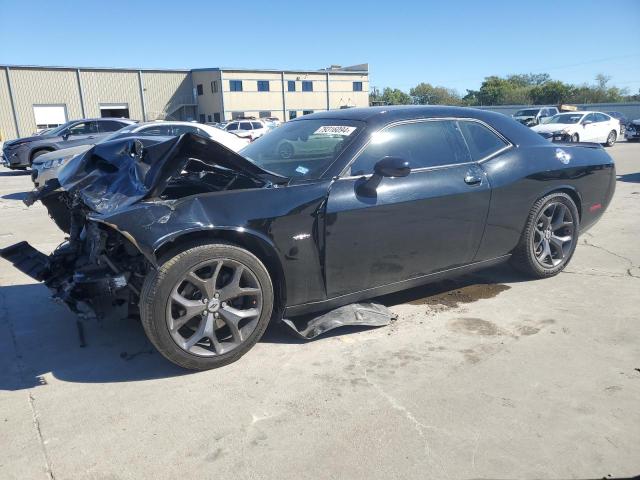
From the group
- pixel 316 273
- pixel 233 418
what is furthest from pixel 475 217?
pixel 233 418

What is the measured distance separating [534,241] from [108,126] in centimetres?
1437

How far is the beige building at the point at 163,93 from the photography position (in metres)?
45.5

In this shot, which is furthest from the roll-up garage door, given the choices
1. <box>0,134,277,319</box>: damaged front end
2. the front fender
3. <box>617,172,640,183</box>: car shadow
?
the front fender

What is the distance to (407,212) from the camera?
11.8ft

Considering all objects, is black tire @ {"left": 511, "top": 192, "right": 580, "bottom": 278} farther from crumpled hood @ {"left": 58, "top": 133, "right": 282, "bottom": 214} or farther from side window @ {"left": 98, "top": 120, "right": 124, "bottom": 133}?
side window @ {"left": 98, "top": 120, "right": 124, "bottom": 133}

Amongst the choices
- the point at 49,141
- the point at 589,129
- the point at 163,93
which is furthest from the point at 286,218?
the point at 163,93

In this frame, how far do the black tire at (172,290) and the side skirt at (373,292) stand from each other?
0.92 ft

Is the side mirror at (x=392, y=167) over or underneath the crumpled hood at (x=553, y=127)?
over

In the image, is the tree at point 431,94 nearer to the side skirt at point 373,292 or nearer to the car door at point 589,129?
the car door at point 589,129

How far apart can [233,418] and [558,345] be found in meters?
2.27

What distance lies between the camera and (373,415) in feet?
8.77

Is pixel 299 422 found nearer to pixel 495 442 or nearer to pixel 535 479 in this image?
pixel 495 442

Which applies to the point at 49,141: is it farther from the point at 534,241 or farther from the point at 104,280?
the point at 534,241

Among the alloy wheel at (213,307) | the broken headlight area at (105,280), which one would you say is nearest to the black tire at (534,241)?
the alloy wheel at (213,307)
